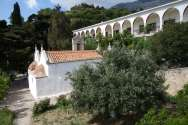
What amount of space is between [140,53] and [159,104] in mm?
3027

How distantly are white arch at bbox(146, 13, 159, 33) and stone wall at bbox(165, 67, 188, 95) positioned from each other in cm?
1545

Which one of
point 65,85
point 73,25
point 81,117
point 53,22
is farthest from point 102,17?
point 81,117

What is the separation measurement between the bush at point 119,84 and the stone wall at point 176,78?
4.79 meters

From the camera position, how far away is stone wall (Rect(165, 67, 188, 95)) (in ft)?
66.3

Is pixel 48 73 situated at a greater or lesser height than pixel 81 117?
greater

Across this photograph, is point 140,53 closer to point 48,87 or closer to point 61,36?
point 48,87

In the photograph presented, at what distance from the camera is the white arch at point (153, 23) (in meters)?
35.9

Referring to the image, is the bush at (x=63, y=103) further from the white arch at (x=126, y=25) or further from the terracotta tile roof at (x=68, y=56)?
the white arch at (x=126, y=25)

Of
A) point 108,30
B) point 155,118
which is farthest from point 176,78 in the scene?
point 108,30

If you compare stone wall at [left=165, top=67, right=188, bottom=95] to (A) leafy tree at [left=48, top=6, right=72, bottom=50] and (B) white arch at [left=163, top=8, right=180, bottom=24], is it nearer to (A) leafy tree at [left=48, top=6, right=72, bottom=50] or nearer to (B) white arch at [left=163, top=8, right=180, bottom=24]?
(B) white arch at [left=163, top=8, right=180, bottom=24]

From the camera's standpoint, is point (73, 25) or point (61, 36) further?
point (73, 25)

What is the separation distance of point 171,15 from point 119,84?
73.4 ft

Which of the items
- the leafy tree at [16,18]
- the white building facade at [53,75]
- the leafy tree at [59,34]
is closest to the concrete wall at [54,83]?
the white building facade at [53,75]

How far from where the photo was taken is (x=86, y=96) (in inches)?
601
